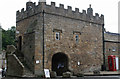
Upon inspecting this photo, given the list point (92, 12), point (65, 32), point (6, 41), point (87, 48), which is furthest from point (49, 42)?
point (6, 41)

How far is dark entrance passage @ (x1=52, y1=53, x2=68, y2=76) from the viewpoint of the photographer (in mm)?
22992

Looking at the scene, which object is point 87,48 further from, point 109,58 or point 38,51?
point 38,51

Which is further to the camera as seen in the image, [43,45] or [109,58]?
[109,58]

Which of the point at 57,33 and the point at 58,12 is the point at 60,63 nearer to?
the point at 57,33

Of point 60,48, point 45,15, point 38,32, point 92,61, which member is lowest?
point 92,61

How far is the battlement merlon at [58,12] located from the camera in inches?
851

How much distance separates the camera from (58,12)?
73.6ft

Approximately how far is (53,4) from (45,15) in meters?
1.69

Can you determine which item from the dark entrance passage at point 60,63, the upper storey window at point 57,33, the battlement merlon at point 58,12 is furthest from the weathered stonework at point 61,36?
the dark entrance passage at point 60,63

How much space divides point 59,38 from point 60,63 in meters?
3.51

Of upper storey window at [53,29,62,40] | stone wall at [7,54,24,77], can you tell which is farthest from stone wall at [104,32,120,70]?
stone wall at [7,54,24,77]

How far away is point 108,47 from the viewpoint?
27.4m

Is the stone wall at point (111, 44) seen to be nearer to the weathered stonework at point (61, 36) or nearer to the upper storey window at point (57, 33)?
the weathered stonework at point (61, 36)

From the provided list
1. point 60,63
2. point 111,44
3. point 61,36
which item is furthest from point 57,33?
point 111,44
